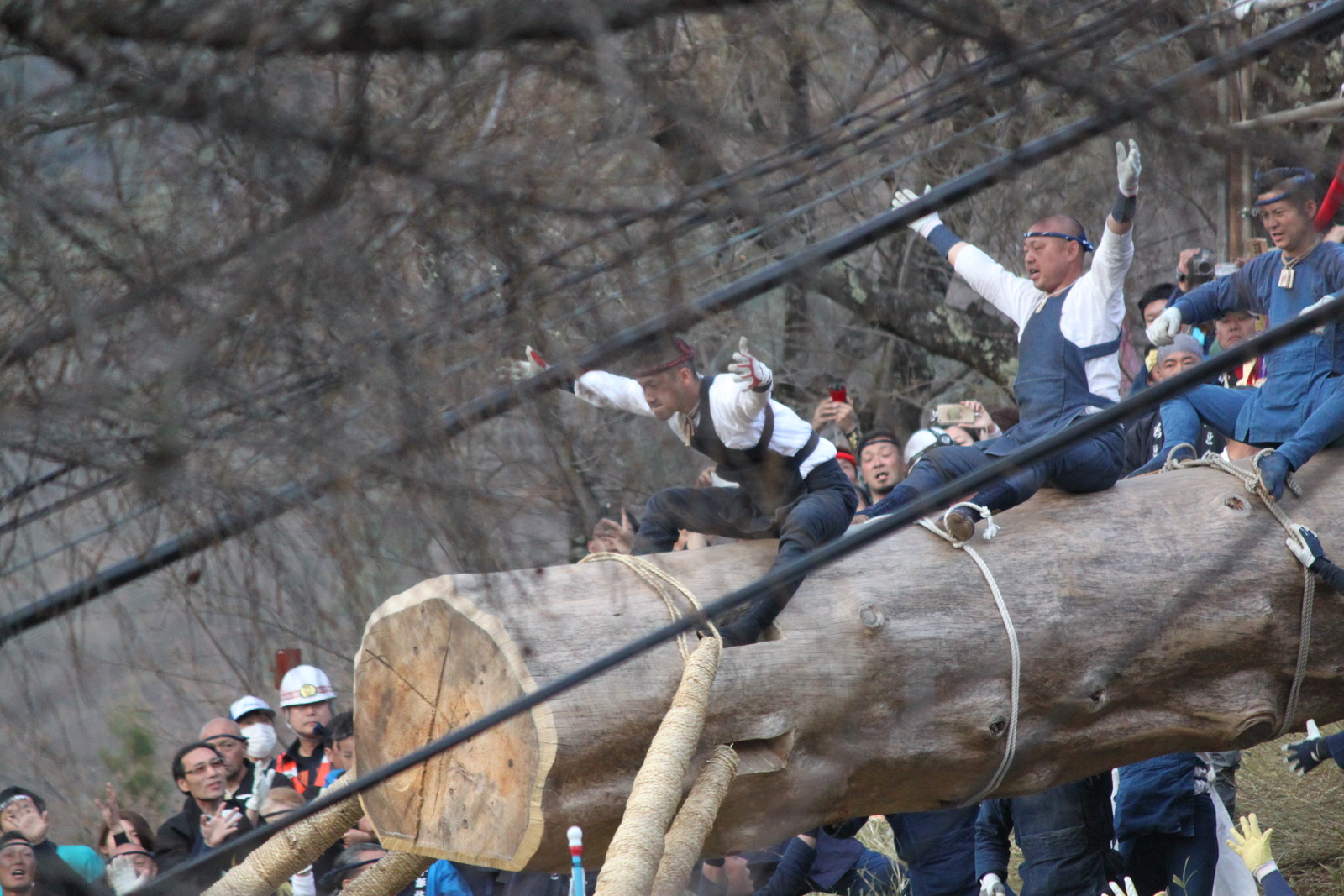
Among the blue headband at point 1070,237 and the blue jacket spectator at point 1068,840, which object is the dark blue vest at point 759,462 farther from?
the blue jacket spectator at point 1068,840

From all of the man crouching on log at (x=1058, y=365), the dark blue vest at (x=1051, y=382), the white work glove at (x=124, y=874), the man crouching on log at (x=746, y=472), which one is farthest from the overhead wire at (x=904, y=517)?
the white work glove at (x=124, y=874)

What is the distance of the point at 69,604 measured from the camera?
1935mm

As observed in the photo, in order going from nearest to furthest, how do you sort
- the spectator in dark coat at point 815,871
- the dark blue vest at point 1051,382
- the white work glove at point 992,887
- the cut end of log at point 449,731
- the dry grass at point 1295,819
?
the cut end of log at point 449,731
the dark blue vest at point 1051,382
the white work glove at point 992,887
the spectator in dark coat at point 815,871
the dry grass at point 1295,819

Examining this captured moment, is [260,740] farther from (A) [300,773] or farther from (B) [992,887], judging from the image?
(B) [992,887]

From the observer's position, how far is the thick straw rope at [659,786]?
2945 mm

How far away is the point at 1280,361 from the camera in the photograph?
459 centimetres

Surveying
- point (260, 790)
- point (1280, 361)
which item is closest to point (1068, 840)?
point (1280, 361)

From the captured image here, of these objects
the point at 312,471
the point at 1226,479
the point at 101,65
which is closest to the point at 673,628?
the point at 312,471

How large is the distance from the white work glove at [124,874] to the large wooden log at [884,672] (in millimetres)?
1277

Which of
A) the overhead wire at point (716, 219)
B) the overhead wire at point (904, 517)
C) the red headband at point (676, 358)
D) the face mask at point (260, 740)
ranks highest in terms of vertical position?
the overhead wire at point (716, 219)

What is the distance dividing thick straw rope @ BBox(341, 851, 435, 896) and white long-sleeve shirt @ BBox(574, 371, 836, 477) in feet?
4.80

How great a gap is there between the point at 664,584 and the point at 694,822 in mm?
701

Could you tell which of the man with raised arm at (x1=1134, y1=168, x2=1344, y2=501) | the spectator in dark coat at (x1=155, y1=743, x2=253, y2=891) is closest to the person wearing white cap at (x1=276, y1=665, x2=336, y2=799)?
the spectator in dark coat at (x1=155, y1=743, x2=253, y2=891)

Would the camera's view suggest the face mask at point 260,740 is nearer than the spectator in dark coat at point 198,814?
No
